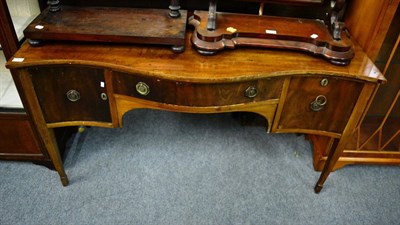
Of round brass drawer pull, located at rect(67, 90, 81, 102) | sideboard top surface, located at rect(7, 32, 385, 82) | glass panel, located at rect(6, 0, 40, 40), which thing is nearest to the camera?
sideboard top surface, located at rect(7, 32, 385, 82)

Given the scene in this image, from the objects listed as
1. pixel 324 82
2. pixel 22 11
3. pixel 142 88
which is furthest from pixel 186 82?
pixel 22 11

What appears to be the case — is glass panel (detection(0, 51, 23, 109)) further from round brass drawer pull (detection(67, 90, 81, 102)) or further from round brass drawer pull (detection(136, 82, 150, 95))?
round brass drawer pull (detection(136, 82, 150, 95))

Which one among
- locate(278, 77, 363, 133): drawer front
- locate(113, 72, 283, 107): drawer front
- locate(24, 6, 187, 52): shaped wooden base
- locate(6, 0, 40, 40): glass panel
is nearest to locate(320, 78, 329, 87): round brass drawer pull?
locate(278, 77, 363, 133): drawer front

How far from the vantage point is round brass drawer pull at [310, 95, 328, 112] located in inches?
43.1

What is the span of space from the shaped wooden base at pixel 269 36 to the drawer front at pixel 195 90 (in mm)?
130

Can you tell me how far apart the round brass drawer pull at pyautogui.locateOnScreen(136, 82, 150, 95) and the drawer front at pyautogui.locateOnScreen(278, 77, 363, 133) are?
0.46 m

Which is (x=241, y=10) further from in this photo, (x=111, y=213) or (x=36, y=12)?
(x=111, y=213)

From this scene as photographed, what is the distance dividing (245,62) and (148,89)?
32cm

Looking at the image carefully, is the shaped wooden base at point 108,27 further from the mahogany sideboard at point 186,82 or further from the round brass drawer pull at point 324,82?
the round brass drawer pull at point 324,82

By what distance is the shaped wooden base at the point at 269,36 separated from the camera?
105cm

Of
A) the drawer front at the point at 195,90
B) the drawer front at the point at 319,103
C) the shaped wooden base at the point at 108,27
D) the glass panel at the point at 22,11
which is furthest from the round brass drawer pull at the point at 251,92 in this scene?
the glass panel at the point at 22,11

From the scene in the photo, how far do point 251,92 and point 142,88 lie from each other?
1.15 feet

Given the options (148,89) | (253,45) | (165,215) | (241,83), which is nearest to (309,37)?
(253,45)

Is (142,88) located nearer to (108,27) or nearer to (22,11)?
(108,27)
